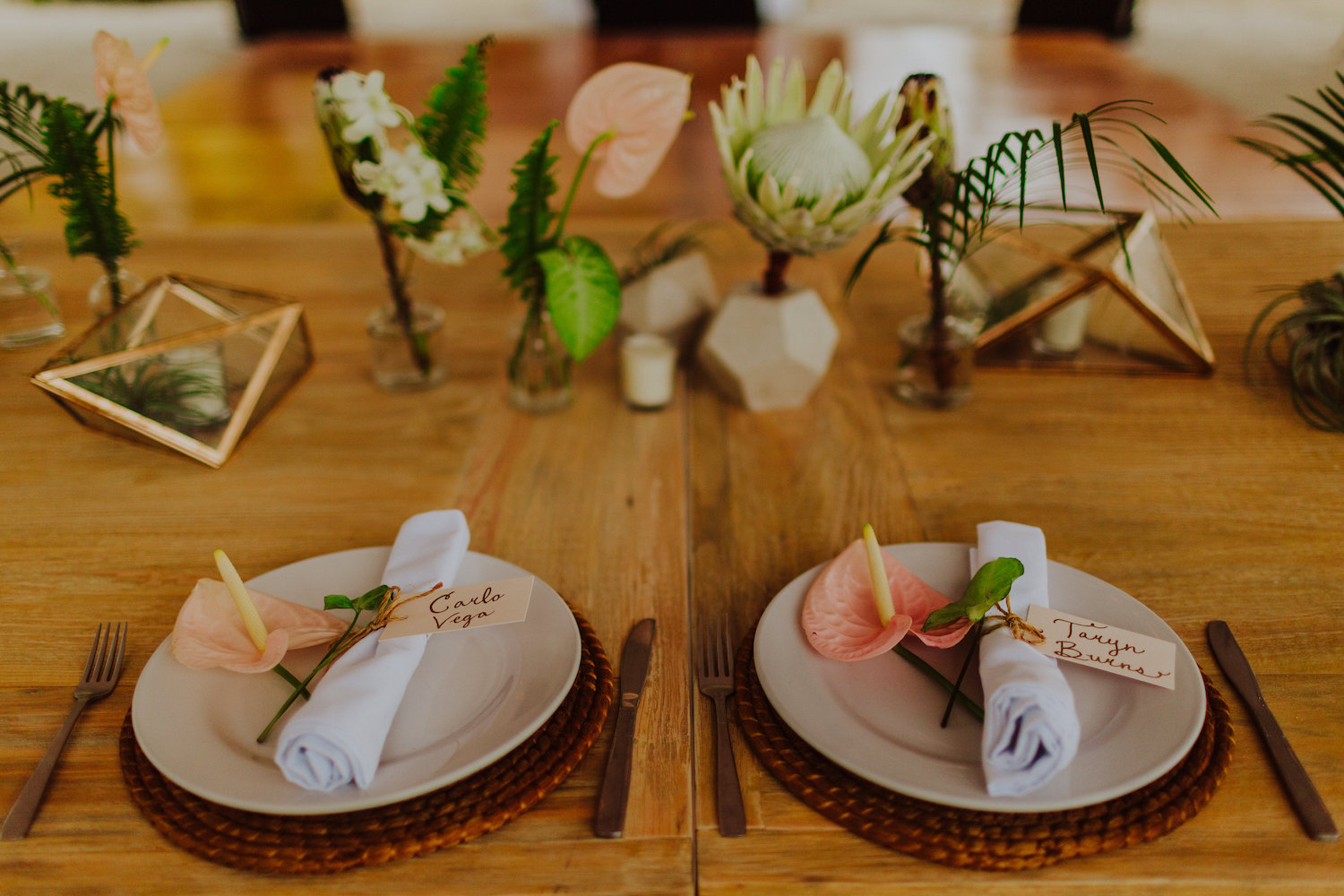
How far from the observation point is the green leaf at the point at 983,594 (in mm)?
554

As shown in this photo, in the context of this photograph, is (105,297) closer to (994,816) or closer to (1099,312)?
(994,816)

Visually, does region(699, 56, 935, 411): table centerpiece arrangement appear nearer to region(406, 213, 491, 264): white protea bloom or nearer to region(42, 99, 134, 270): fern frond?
region(406, 213, 491, 264): white protea bloom

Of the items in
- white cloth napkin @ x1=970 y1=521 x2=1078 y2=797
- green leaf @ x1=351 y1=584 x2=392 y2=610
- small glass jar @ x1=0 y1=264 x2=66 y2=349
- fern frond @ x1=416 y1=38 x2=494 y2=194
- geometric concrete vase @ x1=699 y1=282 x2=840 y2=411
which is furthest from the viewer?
small glass jar @ x1=0 y1=264 x2=66 y2=349

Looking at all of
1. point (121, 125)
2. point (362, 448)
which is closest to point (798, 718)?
point (362, 448)

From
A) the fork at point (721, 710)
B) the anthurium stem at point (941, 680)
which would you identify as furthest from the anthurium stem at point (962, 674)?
the fork at point (721, 710)

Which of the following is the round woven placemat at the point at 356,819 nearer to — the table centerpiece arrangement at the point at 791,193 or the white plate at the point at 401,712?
the white plate at the point at 401,712

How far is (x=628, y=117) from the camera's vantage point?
80 cm

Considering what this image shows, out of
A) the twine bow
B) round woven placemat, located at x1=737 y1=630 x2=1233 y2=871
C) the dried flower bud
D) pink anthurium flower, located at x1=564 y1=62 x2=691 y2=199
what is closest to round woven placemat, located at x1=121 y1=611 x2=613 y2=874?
round woven placemat, located at x1=737 y1=630 x2=1233 y2=871

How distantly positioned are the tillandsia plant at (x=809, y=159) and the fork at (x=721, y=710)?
0.37 metres

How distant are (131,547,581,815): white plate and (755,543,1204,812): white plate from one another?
0.14m

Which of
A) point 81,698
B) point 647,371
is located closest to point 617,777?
point 81,698

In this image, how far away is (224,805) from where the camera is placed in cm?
50

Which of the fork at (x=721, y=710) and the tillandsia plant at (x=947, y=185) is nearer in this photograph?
the fork at (x=721, y=710)

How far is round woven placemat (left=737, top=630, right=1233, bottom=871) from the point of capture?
0.47 m
